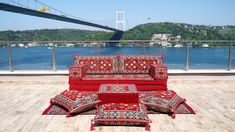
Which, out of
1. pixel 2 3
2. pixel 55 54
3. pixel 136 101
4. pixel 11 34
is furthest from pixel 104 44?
pixel 2 3

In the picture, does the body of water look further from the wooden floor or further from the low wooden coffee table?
the low wooden coffee table

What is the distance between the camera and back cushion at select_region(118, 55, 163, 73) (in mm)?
4559

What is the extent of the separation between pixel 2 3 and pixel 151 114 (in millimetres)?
13179

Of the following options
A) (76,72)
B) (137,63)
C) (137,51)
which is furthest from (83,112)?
(137,51)

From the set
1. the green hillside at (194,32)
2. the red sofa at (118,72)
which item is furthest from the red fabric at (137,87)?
the green hillside at (194,32)

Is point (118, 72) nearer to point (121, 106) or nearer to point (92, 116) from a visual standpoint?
point (92, 116)

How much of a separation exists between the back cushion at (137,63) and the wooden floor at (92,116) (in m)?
0.83

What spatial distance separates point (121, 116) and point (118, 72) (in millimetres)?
1854

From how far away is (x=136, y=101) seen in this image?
315 centimetres

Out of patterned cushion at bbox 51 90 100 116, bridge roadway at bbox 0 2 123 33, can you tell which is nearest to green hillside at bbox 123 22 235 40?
patterned cushion at bbox 51 90 100 116

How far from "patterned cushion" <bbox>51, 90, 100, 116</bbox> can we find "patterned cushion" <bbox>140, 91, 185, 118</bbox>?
0.77 m

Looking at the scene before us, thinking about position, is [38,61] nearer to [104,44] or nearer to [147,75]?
[104,44]

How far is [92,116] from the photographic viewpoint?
3.19 m

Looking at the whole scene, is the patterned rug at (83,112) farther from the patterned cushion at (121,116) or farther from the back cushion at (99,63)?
the back cushion at (99,63)
